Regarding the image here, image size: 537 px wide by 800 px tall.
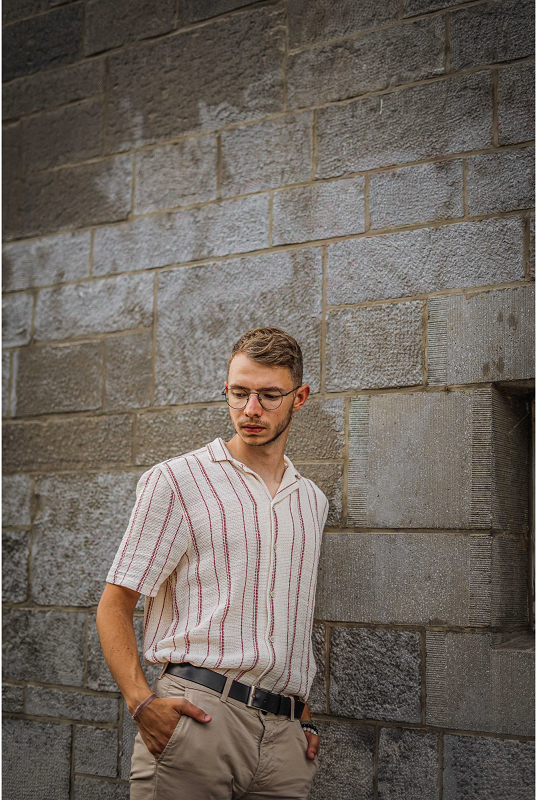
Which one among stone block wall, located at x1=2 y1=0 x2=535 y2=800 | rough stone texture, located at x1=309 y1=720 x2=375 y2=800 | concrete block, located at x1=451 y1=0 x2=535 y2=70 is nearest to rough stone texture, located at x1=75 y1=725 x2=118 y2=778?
stone block wall, located at x1=2 y1=0 x2=535 y2=800

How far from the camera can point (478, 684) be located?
105 inches

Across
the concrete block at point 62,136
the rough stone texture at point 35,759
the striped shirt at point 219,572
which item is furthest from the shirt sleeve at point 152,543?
the concrete block at point 62,136

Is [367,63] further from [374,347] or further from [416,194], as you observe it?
[374,347]

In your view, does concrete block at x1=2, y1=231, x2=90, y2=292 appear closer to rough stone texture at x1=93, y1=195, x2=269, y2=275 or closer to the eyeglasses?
rough stone texture at x1=93, y1=195, x2=269, y2=275

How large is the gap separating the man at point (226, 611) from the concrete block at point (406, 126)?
104 cm

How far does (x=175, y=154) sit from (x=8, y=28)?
4.40ft

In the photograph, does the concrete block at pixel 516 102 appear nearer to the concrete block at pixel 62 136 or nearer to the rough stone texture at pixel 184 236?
the rough stone texture at pixel 184 236

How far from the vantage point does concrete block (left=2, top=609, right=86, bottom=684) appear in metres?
3.41

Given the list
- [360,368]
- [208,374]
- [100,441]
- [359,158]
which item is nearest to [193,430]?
[208,374]

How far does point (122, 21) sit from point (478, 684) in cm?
317

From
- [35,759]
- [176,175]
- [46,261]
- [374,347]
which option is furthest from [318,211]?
[35,759]

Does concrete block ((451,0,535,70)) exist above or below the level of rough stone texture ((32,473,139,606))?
above

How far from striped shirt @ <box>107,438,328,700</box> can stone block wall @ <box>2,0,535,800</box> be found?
0.58 m

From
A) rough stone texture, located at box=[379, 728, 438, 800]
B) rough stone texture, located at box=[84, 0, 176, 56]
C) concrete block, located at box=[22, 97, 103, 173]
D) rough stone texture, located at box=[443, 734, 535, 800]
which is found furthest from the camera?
concrete block, located at box=[22, 97, 103, 173]
